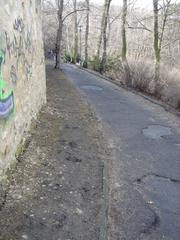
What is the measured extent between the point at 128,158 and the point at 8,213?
3116 mm

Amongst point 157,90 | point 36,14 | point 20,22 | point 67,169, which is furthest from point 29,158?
point 157,90

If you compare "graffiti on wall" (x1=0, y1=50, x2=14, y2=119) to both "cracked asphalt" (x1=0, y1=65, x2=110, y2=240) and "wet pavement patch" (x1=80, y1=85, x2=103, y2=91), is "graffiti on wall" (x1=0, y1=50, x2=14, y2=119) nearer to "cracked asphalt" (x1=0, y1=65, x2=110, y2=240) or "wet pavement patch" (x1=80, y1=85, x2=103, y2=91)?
"cracked asphalt" (x1=0, y1=65, x2=110, y2=240)

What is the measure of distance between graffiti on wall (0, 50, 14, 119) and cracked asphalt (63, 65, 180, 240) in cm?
190

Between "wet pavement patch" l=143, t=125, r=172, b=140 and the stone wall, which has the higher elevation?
the stone wall

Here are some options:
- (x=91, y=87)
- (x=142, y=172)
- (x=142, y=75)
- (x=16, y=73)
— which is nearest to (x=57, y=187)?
(x=142, y=172)

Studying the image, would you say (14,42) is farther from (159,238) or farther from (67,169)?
(159,238)

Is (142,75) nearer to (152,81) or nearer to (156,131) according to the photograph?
(152,81)

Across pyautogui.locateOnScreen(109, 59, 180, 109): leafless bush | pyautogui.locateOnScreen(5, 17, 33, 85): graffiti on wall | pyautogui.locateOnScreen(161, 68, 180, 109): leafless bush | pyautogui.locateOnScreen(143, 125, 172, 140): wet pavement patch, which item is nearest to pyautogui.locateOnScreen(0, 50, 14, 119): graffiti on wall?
pyautogui.locateOnScreen(5, 17, 33, 85): graffiti on wall

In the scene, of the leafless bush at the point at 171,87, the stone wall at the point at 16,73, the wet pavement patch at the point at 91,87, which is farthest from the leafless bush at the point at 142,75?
the stone wall at the point at 16,73

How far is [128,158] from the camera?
6.73 meters

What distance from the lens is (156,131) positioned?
8.75 meters

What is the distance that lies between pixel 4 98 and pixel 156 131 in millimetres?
4946

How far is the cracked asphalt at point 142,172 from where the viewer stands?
4.46 metres

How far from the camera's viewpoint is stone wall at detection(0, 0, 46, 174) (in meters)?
4.70
